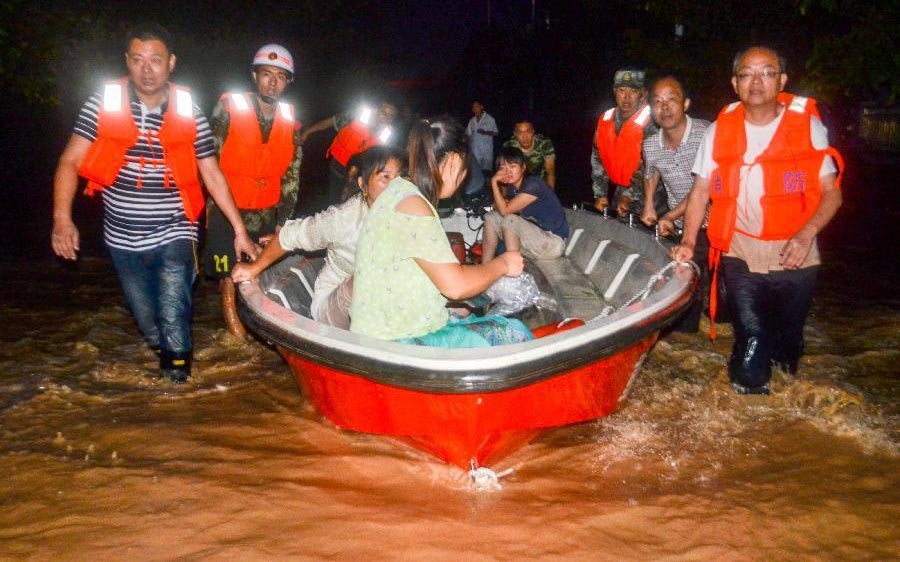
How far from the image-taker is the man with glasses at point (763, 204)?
376 centimetres

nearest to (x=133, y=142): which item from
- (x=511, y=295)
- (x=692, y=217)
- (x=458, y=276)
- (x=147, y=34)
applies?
(x=147, y=34)

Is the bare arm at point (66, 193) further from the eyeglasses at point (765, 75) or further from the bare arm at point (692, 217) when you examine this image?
the eyeglasses at point (765, 75)

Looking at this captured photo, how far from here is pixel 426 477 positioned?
347 centimetres

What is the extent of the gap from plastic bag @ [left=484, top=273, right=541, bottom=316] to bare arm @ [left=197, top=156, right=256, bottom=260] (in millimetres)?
1598

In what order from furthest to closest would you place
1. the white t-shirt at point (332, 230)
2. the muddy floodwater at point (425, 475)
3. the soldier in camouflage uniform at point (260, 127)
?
A: the soldier in camouflage uniform at point (260, 127) → the white t-shirt at point (332, 230) → the muddy floodwater at point (425, 475)

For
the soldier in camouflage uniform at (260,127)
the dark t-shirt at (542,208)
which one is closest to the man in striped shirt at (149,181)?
the soldier in camouflage uniform at (260,127)

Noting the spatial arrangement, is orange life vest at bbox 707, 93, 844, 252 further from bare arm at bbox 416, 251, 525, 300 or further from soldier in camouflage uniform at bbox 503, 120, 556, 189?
soldier in camouflage uniform at bbox 503, 120, 556, 189

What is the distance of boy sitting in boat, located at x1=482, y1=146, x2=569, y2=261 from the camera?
5723mm

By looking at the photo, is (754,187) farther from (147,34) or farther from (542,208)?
(147,34)

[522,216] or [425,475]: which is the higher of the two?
[522,216]

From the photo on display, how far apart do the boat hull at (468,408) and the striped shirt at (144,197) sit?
1099 mm

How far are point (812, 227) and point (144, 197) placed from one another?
3488 mm

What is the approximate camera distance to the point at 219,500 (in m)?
3.27

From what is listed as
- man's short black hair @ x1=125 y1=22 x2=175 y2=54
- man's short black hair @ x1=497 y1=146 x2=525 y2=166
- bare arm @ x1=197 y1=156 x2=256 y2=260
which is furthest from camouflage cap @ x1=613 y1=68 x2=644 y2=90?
man's short black hair @ x1=125 y1=22 x2=175 y2=54
